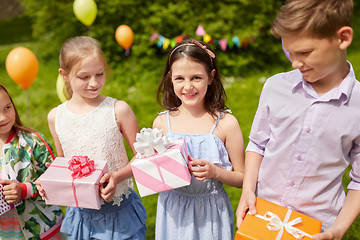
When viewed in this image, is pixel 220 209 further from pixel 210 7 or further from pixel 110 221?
pixel 210 7

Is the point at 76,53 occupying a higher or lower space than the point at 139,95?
higher

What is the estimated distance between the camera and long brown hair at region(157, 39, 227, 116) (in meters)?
2.08

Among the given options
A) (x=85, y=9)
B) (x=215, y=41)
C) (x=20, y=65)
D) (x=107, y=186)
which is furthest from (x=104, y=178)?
(x=215, y=41)

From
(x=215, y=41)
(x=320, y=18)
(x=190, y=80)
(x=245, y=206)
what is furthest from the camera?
(x=215, y=41)

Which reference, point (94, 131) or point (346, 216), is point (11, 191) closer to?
point (94, 131)

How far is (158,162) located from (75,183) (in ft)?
1.50

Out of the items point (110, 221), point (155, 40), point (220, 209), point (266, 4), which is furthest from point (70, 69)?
point (266, 4)

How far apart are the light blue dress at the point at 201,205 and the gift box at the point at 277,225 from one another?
44 centimetres

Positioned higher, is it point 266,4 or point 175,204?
point 266,4

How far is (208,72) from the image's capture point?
7.00 feet

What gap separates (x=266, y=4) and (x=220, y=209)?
574cm

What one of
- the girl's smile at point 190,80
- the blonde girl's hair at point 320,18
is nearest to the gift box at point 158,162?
the girl's smile at point 190,80

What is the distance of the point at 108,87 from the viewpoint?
6621 mm

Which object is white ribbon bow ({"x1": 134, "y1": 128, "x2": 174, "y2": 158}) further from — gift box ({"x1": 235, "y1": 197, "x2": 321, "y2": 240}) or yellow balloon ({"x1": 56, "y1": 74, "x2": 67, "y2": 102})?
yellow balloon ({"x1": 56, "y1": 74, "x2": 67, "y2": 102})
